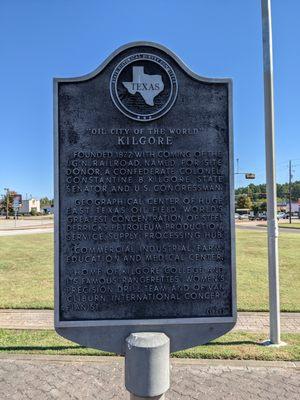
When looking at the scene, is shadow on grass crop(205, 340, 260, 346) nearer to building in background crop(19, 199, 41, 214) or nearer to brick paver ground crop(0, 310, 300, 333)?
brick paver ground crop(0, 310, 300, 333)

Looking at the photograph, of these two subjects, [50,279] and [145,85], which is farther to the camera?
[50,279]

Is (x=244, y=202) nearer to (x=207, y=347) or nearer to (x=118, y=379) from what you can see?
(x=207, y=347)

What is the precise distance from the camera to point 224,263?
11.5ft

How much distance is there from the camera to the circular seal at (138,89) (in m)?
3.46

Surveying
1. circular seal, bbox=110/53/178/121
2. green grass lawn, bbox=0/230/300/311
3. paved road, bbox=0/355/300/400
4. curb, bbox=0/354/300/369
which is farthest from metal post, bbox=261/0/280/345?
circular seal, bbox=110/53/178/121

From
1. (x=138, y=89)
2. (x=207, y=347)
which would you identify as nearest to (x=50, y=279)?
(x=207, y=347)

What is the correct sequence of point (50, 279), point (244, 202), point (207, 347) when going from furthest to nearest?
point (244, 202) → point (50, 279) → point (207, 347)

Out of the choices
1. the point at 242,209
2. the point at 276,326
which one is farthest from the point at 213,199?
the point at 242,209

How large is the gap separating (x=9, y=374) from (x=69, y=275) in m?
2.13

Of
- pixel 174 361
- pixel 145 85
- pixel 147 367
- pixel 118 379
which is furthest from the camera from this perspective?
pixel 174 361

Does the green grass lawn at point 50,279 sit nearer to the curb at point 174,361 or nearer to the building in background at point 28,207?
the curb at point 174,361

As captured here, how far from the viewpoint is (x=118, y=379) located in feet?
15.3

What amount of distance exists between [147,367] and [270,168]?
11.8 feet

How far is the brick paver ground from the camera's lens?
6.59m
